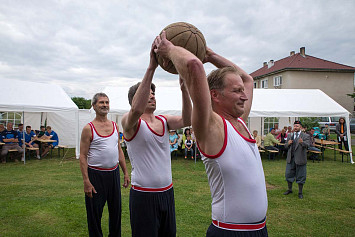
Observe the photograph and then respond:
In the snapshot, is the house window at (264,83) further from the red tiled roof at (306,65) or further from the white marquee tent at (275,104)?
the white marquee tent at (275,104)

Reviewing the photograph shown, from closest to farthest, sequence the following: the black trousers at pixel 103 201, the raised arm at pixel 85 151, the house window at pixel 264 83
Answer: the black trousers at pixel 103 201, the raised arm at pixel 85 151, the house window at pixel 264 83

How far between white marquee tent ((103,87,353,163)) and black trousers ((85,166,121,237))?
24.8 ft

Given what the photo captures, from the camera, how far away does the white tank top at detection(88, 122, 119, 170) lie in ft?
11.3

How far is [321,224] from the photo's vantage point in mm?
4801

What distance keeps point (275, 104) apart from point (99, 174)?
34.9 feet

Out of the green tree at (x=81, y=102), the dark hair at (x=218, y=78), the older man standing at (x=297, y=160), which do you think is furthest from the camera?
the green tree at (x=81, y=102)

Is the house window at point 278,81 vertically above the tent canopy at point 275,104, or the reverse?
the house window at point 278,81

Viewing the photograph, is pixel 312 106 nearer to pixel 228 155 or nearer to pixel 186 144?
pixel 186 144

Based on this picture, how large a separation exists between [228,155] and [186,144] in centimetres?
1100

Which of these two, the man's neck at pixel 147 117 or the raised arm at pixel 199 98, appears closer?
the raised arm at pixel 199 98

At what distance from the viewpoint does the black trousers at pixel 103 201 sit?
10.6ft

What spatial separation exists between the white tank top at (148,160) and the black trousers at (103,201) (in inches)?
37.6

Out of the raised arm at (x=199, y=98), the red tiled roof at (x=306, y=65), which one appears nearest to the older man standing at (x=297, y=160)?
the raised arm at (x=199, y=98)

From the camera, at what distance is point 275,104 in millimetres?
12328
